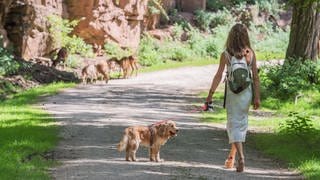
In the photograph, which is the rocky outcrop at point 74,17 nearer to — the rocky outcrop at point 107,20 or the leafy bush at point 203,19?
the rocky outcrop at point 107,20

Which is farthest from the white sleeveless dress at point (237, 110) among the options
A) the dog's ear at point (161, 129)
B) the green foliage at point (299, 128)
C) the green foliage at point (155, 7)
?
the green foliage at point (155, 7)

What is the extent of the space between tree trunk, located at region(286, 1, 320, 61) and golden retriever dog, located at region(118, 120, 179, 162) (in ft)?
37.4

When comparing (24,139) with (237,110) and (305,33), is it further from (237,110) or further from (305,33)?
(305,33)

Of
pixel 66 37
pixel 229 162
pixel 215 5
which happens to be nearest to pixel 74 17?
pixel 66 37

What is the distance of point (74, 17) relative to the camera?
35.1 m

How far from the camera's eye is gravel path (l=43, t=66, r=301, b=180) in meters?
9.35

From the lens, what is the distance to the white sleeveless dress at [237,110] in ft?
30.5

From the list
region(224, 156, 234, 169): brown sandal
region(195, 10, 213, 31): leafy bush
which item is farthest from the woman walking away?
region(195, 10, 213, 31): leafy bush

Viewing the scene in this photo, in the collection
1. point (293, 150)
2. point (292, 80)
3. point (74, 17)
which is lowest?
point (293, 150)

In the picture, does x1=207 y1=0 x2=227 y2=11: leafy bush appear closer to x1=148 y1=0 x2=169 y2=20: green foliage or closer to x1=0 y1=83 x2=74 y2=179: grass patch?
x1=148 y1=0 x2=169 y2=20: green foliage

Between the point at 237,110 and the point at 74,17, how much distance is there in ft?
87.7

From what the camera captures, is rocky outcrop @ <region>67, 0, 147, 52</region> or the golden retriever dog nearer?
the golden retriever dog

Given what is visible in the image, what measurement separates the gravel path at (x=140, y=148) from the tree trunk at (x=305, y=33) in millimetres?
3665

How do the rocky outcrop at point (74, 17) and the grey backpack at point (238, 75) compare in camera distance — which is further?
the rocky outcrop at point (74, 17)
